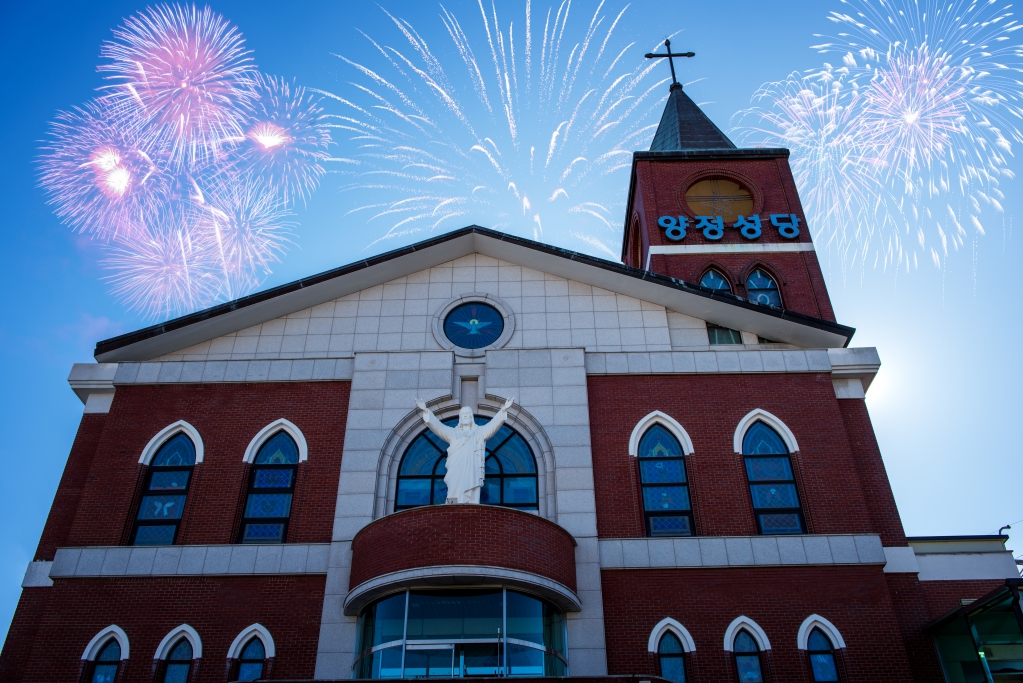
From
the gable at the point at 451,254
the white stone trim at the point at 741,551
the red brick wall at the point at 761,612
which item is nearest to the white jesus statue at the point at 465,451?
the white stone trim at the point at 741,551

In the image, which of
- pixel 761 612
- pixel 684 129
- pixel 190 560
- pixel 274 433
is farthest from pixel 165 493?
pixel 684 129

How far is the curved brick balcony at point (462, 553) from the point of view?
14.0 meters

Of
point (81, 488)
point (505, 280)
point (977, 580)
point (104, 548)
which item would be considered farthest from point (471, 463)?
point (977, 580)

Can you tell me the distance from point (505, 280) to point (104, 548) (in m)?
9.32

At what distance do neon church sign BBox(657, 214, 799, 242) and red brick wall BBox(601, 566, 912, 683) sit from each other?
436 inches

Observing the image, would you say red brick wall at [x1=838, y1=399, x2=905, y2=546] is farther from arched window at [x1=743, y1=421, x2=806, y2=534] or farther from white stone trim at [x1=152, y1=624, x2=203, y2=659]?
white stone trim at [x1=152, y1=624, x2=203, y2=659]

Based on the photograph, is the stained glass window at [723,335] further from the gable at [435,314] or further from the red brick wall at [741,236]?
the red brick wall at [741,236]

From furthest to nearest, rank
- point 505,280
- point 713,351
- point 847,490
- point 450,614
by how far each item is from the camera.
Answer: point 505,280
point 713,351
point 847,490
point 450,614

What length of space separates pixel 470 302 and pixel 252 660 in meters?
8.19

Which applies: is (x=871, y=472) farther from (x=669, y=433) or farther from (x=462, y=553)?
(x=462, y=553)

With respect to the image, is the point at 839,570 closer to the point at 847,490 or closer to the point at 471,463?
the point at 847,490

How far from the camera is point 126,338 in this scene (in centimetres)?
1820

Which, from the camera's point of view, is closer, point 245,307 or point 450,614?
point 450,614

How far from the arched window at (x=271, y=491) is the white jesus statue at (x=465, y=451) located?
3052 millimetres
